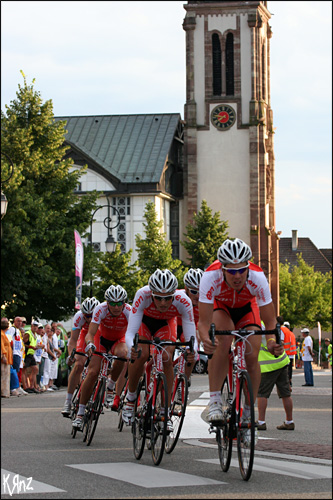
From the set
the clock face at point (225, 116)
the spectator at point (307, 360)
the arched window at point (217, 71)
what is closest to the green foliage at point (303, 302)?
the clock face at point (225, 116)

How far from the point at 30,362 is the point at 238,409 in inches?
680

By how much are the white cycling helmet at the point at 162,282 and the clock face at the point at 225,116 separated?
70.1 m

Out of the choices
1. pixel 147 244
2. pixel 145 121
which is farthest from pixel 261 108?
pixel 147 244

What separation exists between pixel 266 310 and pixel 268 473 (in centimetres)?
145

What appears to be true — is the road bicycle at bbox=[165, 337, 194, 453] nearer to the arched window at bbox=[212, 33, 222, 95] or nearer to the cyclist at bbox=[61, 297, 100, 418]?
the cyclist at bbox=[61, 297, 100, 418]

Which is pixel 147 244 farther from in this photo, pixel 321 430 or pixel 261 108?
pixel 321 430

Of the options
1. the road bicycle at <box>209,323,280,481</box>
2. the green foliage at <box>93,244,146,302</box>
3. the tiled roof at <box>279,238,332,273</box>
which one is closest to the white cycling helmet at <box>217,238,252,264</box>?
the road bicycle at <box>209,323,280,481</box>

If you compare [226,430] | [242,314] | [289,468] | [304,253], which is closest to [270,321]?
[242,314]

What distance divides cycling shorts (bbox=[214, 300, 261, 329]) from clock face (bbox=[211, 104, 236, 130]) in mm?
71227

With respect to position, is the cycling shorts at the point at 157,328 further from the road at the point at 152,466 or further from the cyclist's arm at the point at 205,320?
the cyclist's arm at the point at 205,320

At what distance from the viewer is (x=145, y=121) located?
8575cm

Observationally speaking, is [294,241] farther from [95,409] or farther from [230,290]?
[230,290]

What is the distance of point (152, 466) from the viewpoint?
9695 millimetres

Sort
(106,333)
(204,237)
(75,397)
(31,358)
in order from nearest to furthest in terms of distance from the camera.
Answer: (106,333) < (75,397) < (31,358) < (204,237)
